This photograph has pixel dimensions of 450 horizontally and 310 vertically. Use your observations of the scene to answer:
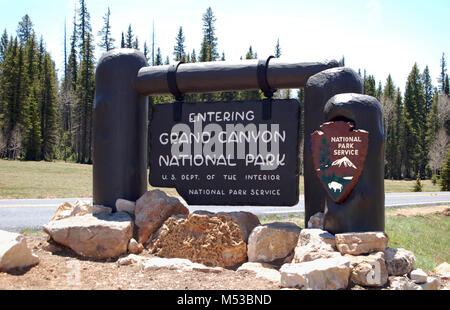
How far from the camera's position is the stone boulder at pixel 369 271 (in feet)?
13.3

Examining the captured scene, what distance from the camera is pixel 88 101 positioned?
140 ft

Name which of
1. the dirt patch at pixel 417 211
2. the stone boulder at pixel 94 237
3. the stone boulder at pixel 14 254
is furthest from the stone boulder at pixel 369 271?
the dirt patch at pixel 417 211

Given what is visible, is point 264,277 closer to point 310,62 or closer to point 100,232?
point 100,232

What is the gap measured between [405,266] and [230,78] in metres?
3.58

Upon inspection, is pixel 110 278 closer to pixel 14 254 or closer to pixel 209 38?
pixel 14 254

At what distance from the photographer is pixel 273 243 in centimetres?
537

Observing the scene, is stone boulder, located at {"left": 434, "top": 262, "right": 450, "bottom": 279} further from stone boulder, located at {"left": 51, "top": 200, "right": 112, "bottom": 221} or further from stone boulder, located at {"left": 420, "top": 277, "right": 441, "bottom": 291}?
stone boulder, located at {"left": 51, "top": 200, "right": 112, "bottom": 221}

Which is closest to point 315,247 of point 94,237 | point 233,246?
point 233,246

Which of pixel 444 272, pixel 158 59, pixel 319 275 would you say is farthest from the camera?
pixel 158 59

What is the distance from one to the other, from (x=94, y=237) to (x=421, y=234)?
7618mm

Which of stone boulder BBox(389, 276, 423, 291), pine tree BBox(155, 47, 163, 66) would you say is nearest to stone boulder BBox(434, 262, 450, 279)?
stone boulder BBox(389, 276, 423, 291)

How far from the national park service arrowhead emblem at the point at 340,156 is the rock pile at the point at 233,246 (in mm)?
563

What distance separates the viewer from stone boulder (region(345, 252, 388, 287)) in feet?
13.3

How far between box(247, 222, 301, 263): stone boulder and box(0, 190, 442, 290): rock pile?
1cm
